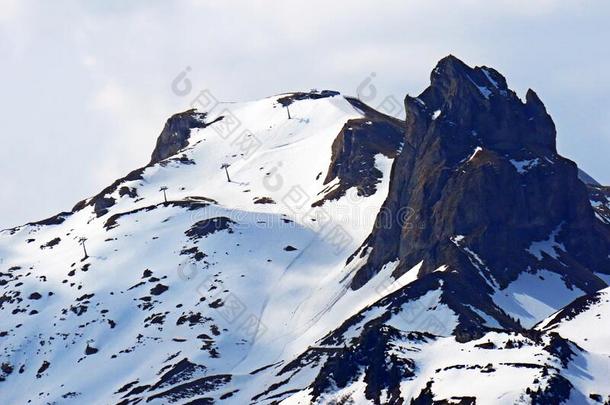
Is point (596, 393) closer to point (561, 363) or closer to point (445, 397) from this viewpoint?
point (561, 363)

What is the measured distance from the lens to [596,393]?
195m

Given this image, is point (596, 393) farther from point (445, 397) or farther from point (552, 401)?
point (445, 397)

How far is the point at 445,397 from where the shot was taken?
197 meters

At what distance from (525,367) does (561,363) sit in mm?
4893

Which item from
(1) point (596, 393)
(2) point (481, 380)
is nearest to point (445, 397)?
(2) point (481, 380)

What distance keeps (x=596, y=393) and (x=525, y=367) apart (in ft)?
32.6

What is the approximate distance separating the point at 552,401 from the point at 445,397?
14.3 m

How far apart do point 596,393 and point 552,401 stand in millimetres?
7484

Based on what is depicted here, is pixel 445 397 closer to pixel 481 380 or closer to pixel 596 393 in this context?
pixel 481 380

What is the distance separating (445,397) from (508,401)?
9197 millimetres

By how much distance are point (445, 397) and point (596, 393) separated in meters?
19.3

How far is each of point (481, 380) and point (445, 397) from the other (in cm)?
543

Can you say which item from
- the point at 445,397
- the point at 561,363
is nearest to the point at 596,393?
Answer: the point at 561,363
